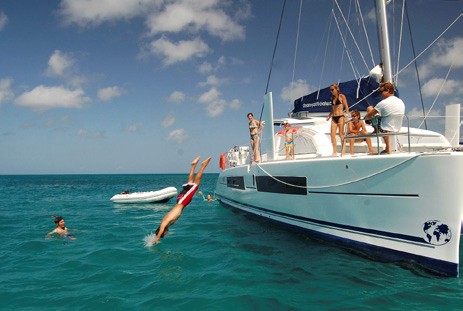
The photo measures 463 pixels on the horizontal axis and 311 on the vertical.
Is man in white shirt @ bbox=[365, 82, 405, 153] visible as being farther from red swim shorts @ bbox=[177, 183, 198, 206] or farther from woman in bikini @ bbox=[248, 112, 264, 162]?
woman in bikini @ bbox=[248, 112, 264, 162]

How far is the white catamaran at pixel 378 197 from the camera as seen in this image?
19.5 ft

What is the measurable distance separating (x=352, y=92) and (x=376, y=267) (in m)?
7.00

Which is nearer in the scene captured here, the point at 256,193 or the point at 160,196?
the point at 256,193

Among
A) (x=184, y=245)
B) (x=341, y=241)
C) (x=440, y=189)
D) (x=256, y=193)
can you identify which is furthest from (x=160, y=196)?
(x=440, y=189)

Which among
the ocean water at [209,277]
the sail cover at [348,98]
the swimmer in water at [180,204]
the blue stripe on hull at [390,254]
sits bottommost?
the ocean water at [209,277]

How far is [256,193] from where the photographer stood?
11695mm

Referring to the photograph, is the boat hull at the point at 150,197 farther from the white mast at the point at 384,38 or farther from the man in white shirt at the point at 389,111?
the man in white shirt at the point at 389,111

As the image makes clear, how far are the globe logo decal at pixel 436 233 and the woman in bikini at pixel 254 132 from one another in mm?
6405

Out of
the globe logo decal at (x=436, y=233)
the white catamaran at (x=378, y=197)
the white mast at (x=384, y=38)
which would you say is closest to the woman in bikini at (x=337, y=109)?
the white catamaran at (x=378, y=197)

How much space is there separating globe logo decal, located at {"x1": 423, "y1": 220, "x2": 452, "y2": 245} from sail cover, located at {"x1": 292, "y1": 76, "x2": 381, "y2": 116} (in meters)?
5.31

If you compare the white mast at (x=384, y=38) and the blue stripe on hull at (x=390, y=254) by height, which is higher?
the white mast at (x=384, y=38)

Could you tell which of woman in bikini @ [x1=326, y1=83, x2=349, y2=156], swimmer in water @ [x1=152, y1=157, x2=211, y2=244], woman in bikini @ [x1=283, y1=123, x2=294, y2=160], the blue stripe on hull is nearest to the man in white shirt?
woman in bikini @ [x1=326, y1=83, x2=349, y2=156]

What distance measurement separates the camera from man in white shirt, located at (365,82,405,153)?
6.93 metres

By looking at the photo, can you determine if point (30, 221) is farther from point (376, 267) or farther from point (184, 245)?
point (376, 267)
